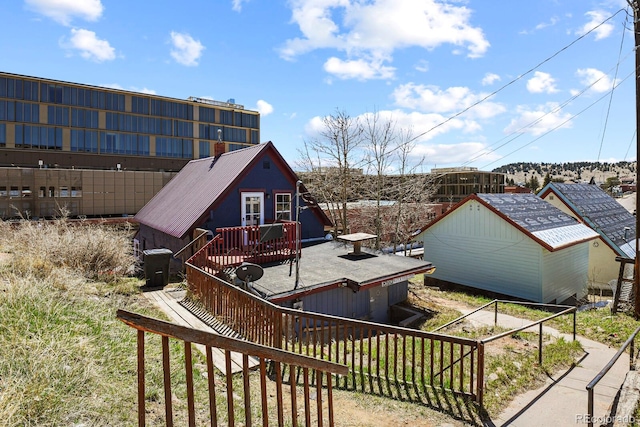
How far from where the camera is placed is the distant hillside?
359 feet

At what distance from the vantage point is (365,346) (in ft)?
27.9

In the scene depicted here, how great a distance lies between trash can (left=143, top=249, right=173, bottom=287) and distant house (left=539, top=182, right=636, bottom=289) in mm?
22309

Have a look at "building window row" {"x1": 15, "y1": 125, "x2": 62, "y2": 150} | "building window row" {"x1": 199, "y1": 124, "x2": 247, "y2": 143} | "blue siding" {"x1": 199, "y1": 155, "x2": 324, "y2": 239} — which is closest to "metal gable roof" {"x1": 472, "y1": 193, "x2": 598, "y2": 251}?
"blue siding" {"x1": 199, "y1": 155, "x2": 324, "y2": 239}

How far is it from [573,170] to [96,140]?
129 m

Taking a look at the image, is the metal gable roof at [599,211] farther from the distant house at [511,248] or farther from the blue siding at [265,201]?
the blue siding at [265,201]

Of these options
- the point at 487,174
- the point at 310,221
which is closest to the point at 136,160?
the point at 310,221

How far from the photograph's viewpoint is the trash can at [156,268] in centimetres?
1157

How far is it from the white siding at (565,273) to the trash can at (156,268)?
14216 millimetres

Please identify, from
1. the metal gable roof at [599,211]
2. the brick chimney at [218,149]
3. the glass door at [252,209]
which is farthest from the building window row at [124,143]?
the metal gable roof at [599,211]

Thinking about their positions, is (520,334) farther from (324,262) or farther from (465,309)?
(324,262)

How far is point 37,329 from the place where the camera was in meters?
4.62

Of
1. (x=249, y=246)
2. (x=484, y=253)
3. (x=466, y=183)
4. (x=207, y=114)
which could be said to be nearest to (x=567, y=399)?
(x=249, y=246)

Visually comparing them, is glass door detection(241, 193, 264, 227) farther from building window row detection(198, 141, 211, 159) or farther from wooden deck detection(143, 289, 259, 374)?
building window row detection(198, 141, 211, 159)

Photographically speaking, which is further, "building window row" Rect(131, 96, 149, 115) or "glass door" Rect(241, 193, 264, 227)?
"building window row" Rect(131, 96, 149, 115)
